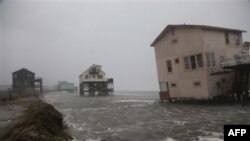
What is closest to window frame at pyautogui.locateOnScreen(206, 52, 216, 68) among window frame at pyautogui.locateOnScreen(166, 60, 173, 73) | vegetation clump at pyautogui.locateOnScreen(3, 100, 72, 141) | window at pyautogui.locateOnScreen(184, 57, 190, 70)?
window at pyautogui.locateOnScreen(184, 57, 190, 70)

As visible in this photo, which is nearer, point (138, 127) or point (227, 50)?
point (138, 127)

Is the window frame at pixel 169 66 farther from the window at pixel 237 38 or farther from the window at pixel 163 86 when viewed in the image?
the window at pixel 237 38

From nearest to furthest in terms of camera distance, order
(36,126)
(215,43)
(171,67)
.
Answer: (36,126)
(215,43)
(171,67)

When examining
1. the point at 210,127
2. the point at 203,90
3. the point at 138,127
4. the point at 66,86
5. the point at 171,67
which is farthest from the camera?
the point at 66,86

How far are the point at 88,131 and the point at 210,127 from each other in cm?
774

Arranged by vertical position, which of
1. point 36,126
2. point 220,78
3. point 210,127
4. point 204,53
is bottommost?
point 210,127

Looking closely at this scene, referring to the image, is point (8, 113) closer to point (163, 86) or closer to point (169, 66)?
point (169, 66)

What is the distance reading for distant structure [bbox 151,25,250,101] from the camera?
29938 mm

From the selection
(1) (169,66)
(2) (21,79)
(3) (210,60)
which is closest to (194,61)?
(3) (210,60)

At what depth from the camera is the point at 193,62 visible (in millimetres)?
31109

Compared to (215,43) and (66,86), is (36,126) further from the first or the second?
(66,86)

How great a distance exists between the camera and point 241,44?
118 feet

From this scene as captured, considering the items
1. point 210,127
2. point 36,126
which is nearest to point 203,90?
point 210,127

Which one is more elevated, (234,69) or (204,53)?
(204,53)
